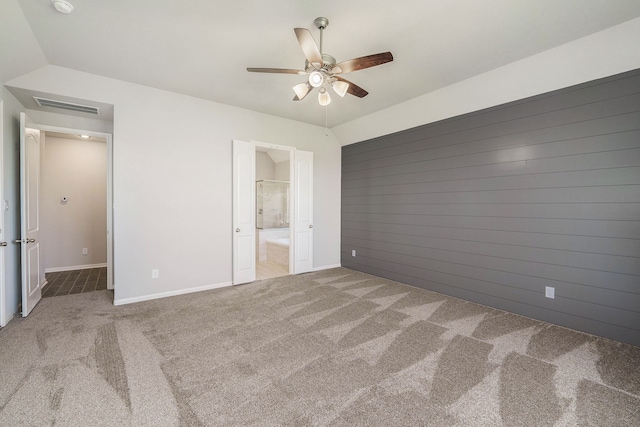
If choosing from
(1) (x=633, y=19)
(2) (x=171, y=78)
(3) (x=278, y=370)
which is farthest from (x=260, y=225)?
(1) (x=633, y=19)

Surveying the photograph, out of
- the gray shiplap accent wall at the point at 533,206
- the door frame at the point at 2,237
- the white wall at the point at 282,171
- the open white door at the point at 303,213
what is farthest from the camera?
the white wall at the point at 282,171

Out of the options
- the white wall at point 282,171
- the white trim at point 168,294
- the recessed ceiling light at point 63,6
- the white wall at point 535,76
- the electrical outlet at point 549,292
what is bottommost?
the white trim at point 168,294

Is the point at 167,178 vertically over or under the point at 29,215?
over

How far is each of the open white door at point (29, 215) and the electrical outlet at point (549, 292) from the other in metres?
5.89

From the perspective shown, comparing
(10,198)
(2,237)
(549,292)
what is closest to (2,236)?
(2,237)

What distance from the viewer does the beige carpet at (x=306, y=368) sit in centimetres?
170

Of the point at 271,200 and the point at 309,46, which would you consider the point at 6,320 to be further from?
the point at 271,200

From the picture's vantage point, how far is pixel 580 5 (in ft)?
7.22

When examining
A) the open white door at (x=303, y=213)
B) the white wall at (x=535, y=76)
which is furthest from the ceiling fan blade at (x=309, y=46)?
the open white door at (x=303, y=213)

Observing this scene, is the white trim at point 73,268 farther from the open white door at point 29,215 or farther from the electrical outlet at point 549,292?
the electrical outlet at point 549,292

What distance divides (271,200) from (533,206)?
5.98 metres

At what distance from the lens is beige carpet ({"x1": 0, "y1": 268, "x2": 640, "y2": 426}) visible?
5.58 ft

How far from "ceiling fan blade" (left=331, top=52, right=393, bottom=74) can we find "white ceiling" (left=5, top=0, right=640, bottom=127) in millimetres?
393

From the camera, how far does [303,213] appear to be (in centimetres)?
526
